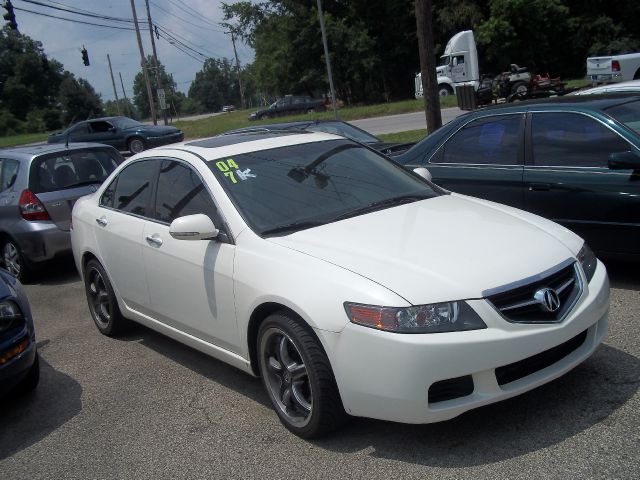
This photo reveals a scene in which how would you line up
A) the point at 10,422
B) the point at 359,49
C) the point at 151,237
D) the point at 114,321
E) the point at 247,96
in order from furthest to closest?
1. the point at 247,96
2. the point at 359,49
3. the point at 114,321
4. the point at 151,237
5. the point at 10,422

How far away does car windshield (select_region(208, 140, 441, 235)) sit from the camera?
4.22 meters

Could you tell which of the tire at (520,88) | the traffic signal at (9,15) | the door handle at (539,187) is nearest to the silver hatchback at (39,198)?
the door handle at (539,187)

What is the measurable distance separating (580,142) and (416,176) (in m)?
1.61

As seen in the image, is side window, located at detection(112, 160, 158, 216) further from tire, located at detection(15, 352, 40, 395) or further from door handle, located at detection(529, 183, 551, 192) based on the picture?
door handle, located at detection(529, 183, 551, 192)

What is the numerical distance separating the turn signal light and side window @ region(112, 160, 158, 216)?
280cm

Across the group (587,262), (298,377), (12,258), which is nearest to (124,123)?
(12,258)

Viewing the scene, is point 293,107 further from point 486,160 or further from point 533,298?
point 533,298

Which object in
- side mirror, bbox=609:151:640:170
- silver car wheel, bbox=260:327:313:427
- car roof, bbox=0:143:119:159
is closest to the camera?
silver car wheel, bbox=260:327:313:427

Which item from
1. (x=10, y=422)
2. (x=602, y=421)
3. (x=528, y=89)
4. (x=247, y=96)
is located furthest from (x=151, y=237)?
(x=247, y=96)

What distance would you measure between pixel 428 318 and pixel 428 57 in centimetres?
897

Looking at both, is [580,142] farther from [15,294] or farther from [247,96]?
[247,96]

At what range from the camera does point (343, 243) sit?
12.3ft

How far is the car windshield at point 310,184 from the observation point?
4223 millimetres

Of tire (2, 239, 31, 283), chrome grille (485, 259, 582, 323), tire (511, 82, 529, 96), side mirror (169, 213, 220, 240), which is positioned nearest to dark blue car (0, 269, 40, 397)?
side mirror (169, 213, 220, 240)
